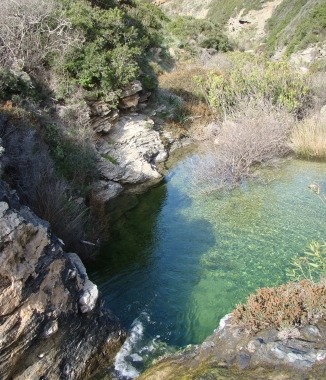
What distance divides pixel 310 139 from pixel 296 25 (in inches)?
1234

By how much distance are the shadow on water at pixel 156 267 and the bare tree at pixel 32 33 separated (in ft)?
23.5

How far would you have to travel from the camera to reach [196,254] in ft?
25.9

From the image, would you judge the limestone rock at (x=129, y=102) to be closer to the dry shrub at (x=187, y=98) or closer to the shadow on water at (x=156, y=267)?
the dry shrub at (x=187, y=98)

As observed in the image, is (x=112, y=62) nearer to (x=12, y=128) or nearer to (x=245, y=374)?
(x=12, y=128)

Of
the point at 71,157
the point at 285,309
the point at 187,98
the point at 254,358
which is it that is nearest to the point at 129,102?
the point at 71,157

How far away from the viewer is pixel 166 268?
24.7 ft

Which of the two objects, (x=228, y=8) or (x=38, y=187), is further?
(x=228, y=8)

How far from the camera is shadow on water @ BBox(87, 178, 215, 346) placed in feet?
20.0

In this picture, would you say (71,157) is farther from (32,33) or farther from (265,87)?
(265,87)

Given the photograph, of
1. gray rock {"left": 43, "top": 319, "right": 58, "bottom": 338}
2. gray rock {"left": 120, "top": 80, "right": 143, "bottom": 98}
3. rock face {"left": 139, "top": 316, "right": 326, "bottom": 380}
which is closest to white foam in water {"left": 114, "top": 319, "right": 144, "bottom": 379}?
rock face {"left": 139, "top": 316, "right": 326, "bottom": 380}

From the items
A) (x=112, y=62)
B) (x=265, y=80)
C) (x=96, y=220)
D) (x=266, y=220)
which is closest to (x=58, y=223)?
(x=96, y=220)

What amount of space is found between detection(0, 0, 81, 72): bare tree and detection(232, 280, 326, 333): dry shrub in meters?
11.5

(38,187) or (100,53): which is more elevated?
(100,53)

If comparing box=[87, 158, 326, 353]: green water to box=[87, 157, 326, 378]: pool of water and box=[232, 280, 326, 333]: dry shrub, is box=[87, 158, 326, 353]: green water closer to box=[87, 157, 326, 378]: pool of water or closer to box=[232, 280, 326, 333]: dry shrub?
box=[87, 157, 326, 378]: pool of water
